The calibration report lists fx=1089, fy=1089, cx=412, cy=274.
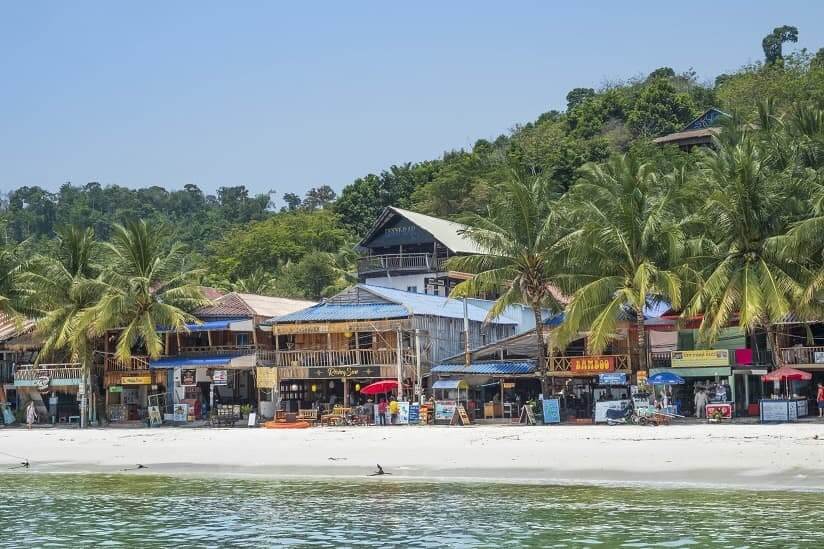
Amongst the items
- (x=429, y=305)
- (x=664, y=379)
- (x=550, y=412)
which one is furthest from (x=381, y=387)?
(x=664, y=379)

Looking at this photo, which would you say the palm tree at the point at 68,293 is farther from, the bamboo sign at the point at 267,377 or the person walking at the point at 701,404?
the person walking at the point at 701,404

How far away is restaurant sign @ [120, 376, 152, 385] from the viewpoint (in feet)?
157

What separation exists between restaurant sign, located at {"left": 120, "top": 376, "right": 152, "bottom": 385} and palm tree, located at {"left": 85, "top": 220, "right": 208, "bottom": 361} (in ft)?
3.68

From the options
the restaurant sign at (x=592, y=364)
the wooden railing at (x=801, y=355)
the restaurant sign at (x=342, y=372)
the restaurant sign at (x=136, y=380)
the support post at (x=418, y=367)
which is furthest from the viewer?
the restaurant sign at (x=136, y=380)

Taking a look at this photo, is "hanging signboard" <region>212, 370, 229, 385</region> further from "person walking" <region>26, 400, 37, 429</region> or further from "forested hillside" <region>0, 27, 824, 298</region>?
"forested hillside" <region>0, 27, 824, 298</region>

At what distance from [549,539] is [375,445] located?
14.8 meters

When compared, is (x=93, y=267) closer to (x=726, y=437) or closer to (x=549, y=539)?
(x=726, y=437)

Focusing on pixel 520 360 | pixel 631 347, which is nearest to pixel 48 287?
pixel 520 360

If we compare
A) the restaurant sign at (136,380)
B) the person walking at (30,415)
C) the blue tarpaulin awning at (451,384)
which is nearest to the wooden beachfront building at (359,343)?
the blue tarpaulin awning at (451,384)

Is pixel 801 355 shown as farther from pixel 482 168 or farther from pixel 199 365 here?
pixel 482 168

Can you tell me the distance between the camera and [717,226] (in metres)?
37.9

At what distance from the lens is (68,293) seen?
158ft

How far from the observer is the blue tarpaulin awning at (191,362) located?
152ft

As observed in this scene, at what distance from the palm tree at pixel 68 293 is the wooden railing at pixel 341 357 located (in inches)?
310
